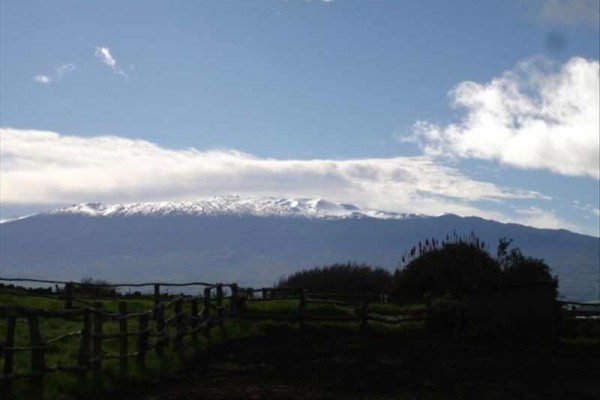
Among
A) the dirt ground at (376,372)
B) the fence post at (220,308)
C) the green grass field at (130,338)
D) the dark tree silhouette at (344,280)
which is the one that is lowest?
the dirt ground at (376,372)

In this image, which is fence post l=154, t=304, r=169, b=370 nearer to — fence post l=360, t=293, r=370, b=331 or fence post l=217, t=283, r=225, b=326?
fence post l=217, t=283, r=225, b=326

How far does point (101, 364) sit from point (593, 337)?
15953mm

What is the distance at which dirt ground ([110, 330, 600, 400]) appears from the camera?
15.0m

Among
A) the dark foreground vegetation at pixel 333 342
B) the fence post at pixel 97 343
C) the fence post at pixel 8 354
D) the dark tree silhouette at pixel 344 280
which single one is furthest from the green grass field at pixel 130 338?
the dark tree silhouette at pixel 344 280

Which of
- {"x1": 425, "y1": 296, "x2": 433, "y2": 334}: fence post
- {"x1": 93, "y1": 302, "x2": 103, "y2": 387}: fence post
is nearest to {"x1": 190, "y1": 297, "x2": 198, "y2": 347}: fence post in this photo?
{"x1": 93, "y1": 302, "x2": 103, "y2": 387}: fence post

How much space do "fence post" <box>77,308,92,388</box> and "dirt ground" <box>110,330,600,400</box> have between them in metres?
0.67

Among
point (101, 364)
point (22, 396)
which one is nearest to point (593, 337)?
point (101, 364)

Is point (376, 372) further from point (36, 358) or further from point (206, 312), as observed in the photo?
point (206, 312)

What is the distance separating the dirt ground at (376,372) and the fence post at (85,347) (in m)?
0.67

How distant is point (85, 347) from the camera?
1534cm

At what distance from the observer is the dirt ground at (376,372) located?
591 inches

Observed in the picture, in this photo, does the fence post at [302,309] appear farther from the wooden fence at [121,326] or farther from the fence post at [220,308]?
the fence post at [220,308]

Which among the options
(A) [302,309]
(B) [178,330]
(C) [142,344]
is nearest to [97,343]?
(C) [142,344]

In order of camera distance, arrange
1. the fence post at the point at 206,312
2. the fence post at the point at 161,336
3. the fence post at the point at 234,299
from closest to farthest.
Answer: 1. the fence post at the point at 161,336
2. the fence post at the point at 206,312
3. the fence post at the point at 234,299
